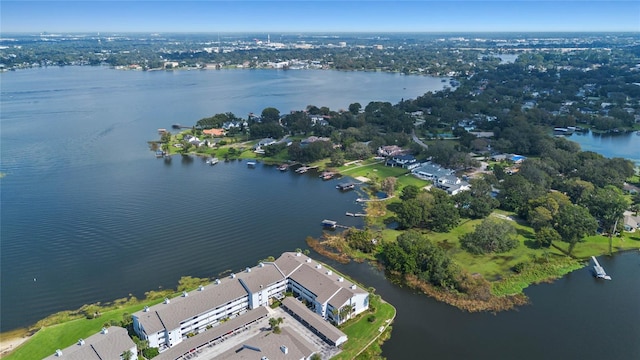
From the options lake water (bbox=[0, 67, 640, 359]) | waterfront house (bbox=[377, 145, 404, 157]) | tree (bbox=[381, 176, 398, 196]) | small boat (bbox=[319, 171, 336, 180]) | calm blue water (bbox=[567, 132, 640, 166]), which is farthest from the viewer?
calm blue water (bbox=[567, 132, 640, 166])

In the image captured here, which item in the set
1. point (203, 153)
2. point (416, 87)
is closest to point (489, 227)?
point (203, 153)

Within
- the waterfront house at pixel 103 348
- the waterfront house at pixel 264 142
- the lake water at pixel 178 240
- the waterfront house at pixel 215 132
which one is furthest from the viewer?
the waterfront house at pixel 215 132

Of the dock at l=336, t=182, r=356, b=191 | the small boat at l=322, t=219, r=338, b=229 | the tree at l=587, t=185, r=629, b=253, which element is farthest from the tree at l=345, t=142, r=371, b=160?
the tree at l=587, t=185, r=629, b=253

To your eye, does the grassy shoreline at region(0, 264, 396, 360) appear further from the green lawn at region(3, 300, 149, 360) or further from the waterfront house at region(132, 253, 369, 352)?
the waterfront house at region(132, 253, 369, 352)

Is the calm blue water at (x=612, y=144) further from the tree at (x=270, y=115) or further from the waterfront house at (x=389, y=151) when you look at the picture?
the tree at (x=270, y=115)

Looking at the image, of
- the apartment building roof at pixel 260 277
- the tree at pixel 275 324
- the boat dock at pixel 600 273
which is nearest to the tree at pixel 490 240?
the boat dock at pixel 600 273

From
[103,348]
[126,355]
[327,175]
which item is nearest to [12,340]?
[103,348]
